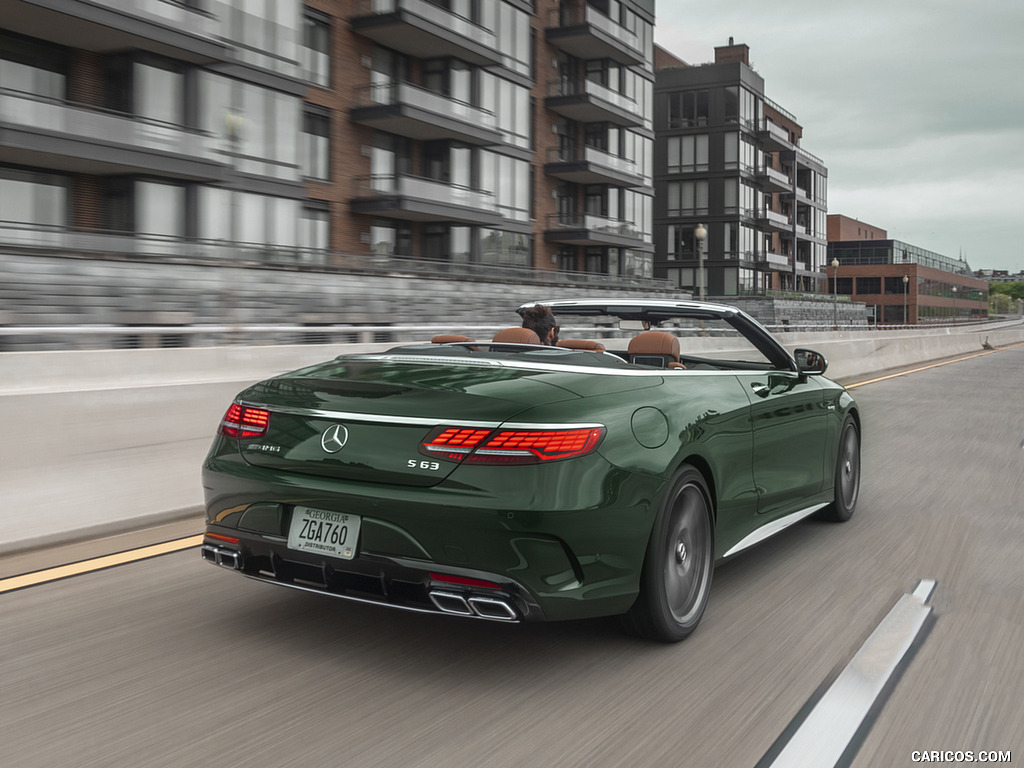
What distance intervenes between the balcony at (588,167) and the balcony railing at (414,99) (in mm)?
10351

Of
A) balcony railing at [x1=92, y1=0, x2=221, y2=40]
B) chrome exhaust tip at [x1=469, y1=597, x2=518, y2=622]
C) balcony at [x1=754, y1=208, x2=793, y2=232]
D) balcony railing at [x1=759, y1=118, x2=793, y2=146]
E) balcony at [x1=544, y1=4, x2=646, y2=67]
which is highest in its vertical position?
balcony railing at [x1=759, y1=118, x2=793, y2=146]

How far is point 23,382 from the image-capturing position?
30.3ft

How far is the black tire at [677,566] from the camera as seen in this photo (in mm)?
3938

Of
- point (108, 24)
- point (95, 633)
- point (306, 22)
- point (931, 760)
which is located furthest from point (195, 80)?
point (931, 760)

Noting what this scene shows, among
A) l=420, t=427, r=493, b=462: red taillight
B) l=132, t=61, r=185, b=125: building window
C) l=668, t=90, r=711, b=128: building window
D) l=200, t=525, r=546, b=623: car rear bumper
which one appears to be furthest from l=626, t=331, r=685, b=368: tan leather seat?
l=668, t=90, r=711, b=128: building window

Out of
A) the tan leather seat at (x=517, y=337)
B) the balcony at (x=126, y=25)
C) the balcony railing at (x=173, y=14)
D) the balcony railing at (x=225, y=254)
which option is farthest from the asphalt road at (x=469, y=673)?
the balcony railing at (x=173, y=14)

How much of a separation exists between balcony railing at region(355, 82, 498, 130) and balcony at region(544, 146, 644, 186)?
34.0 ft

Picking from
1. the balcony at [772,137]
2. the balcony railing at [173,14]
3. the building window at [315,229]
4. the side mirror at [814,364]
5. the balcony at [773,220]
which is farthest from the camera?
the balcony at [773,220]

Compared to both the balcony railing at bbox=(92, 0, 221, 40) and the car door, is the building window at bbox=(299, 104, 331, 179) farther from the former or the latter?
the car door

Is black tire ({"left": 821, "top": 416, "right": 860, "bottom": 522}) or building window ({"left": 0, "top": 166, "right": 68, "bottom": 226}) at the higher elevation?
building window ({"left": 0, "top": 166, "right": 68, "bottom": 226})

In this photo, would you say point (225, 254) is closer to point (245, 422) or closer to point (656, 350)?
point (656, 350)

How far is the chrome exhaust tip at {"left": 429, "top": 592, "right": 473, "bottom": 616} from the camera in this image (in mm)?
3527

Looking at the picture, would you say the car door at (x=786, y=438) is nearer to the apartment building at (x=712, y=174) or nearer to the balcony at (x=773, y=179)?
the apartment building at (x=712, y=174)

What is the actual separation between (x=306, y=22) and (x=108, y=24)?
934 centimetres
